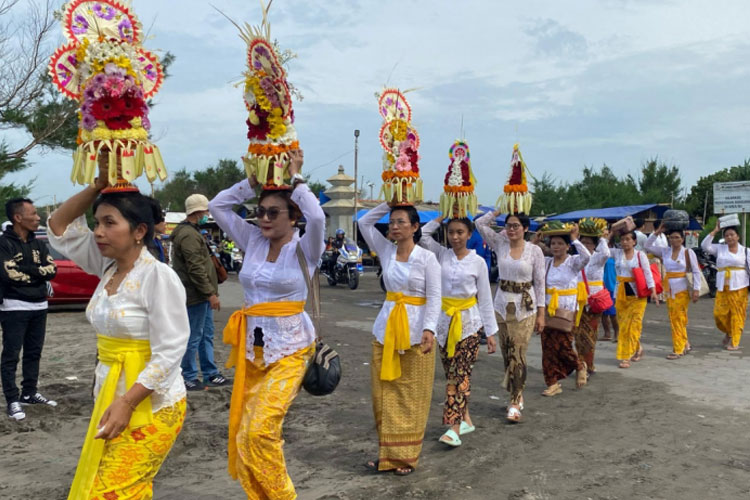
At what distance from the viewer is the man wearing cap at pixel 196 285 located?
7.00 m

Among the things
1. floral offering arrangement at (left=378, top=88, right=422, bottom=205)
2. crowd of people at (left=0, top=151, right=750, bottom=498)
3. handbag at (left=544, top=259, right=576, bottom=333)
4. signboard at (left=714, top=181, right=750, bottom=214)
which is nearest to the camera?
crowd of people at (left=0, top=151, right=750, bottom=498)

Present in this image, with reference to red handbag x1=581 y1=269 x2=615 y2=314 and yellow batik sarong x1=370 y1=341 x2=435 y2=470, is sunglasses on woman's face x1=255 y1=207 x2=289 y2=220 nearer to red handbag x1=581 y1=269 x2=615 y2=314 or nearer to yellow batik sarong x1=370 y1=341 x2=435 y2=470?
yellow batik sarong x1=370 y1=341 x2=435 y2=470

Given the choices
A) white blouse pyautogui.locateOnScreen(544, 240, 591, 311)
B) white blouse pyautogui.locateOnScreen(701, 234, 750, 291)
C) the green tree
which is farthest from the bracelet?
the green tree

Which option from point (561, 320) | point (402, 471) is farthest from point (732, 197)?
point (402, 471)

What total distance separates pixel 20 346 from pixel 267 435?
144 inches

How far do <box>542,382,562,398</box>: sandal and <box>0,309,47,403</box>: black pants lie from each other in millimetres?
5158

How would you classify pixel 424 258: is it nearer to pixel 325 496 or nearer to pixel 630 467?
pixel 325 496

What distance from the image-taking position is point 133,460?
2752 mm

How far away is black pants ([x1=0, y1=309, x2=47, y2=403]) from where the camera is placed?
595 cm

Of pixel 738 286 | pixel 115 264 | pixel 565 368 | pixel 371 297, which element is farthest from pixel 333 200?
pixel 115 264

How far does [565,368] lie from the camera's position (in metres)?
7.35

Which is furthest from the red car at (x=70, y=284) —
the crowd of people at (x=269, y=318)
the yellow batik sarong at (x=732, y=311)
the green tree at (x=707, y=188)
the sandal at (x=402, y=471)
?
the green tree at (x=707, y=188)

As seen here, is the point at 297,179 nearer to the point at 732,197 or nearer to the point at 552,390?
the point at 552,390

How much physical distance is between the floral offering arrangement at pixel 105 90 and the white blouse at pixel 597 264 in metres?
6.11
